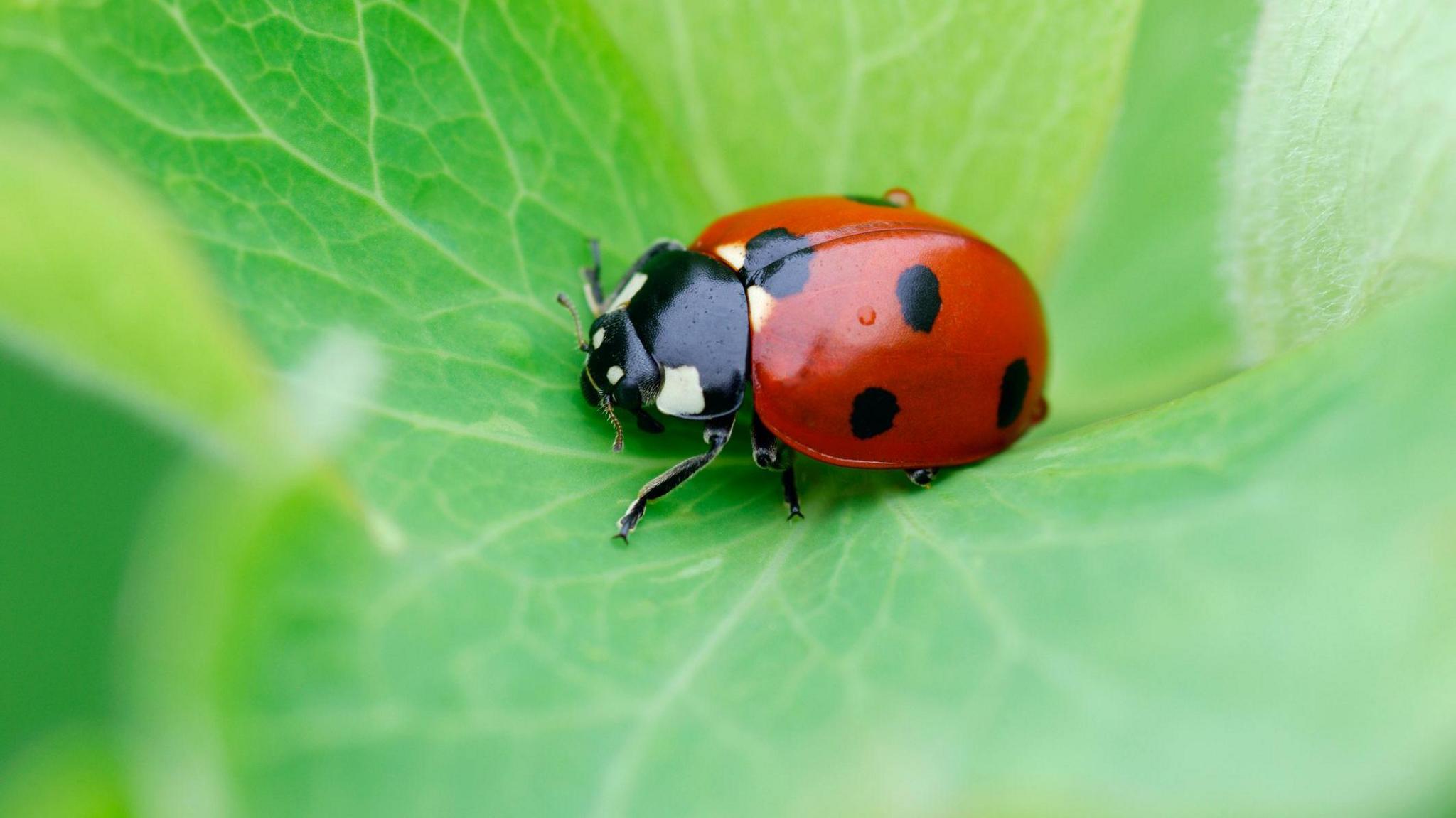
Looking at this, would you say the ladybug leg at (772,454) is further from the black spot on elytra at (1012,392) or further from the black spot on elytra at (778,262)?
the black spot on elytra at (1012,392)

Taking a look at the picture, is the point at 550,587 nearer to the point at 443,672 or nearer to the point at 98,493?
the point at 443,672

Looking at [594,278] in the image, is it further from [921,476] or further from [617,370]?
[921,476]

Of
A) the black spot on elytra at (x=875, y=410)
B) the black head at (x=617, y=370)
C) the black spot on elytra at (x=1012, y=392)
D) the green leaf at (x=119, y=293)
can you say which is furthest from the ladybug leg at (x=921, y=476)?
the green leaf at (x=119, y=293)

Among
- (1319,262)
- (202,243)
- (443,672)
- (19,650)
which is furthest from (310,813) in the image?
(19,650)

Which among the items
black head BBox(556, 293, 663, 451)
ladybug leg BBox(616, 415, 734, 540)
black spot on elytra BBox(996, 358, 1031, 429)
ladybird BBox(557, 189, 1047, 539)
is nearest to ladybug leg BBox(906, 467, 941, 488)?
ladybird BBox(557, 189, 1047, 539)

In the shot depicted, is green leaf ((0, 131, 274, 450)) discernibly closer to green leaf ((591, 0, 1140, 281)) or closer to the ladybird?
the ladybird

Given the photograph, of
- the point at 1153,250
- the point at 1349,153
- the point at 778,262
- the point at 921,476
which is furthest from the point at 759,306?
the point at 1153,250

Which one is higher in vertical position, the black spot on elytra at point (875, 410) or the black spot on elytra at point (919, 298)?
the black spot on elytra at point (919, 298)
